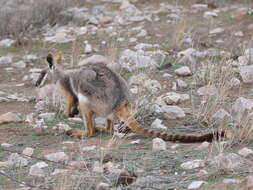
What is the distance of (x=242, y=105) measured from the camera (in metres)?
7.57

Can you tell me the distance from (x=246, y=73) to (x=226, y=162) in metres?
3.82

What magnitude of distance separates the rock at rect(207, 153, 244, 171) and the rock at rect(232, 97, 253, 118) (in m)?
1.68

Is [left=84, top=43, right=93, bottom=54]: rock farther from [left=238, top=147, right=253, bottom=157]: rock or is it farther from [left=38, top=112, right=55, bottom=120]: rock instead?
[left=238, top=147, right=253, bottom=157]: rock

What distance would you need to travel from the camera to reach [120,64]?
1003cm

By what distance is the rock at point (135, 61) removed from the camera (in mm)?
9822

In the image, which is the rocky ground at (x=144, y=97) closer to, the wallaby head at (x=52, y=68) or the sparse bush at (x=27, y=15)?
the sparse bush at (x=27, y=15)

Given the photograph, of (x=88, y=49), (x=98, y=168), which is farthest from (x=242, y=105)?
(x=88, y=49)

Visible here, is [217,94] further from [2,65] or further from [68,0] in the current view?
[68,0]

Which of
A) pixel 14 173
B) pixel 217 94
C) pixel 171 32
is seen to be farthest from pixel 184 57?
pixel 14 173

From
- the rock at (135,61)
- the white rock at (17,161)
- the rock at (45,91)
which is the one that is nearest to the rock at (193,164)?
the white rock at (17,161)

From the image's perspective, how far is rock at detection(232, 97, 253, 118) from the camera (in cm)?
748

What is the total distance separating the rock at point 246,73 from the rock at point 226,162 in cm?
348

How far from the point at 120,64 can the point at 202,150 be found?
392 centimetres

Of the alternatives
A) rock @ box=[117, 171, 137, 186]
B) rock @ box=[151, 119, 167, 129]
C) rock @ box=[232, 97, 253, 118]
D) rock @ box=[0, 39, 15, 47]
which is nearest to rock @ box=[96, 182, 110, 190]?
rock @ box=[117, 171, 137, 186]
